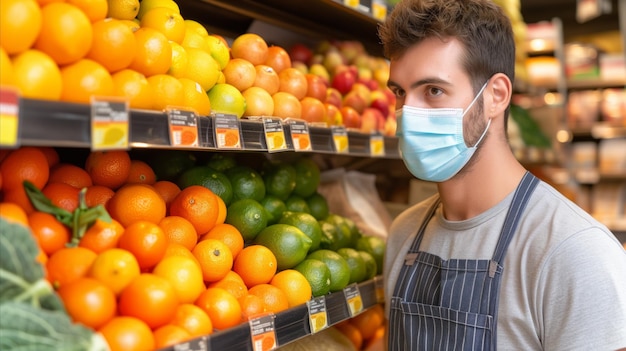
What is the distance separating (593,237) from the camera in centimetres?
167

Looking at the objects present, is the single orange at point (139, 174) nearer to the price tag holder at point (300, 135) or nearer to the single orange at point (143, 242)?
the single orange at point (143, 242)

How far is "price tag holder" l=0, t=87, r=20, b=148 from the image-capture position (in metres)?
1.01

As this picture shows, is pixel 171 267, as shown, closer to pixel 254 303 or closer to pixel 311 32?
pixel 254 303

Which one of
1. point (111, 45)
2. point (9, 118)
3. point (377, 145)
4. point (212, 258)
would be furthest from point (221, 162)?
point (9, 118)

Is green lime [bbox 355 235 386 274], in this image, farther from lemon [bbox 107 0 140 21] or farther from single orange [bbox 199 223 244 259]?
lemon [bbox 107 0 140 21]

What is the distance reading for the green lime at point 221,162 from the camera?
2039 millimetres

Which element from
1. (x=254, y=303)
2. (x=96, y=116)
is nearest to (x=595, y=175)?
(x=254, y=303)

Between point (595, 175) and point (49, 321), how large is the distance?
6.61 metres

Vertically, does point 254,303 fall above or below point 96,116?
below

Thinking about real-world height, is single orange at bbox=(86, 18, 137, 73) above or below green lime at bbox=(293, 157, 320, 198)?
above


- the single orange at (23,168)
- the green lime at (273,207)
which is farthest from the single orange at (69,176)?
the green lime at (273,207)

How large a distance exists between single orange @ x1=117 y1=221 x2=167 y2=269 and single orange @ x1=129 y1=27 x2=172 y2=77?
37 cm

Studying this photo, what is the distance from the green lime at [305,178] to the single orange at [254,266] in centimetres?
59

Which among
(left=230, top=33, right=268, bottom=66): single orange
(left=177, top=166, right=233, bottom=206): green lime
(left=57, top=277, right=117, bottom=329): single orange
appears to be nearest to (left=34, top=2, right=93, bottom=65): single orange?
(left=57, top=277, right=117, bottom=329): single orange
